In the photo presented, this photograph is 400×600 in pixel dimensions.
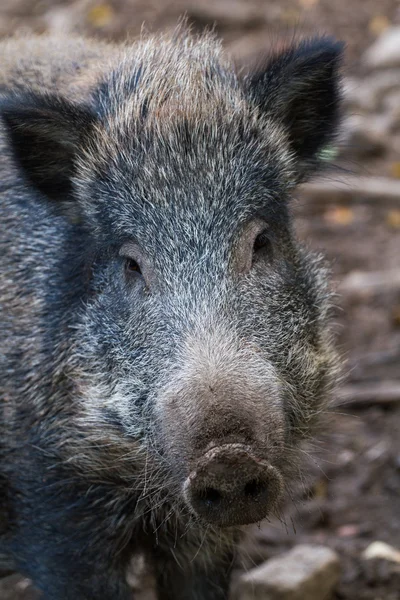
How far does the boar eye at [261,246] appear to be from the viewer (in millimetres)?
4137

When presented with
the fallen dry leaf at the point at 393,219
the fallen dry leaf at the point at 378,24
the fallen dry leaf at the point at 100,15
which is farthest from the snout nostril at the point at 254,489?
the fallen dry leaf at the point at 378,24

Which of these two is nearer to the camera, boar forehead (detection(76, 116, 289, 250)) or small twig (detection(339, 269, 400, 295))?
boar forehead (detection(76, 116, 289, 250))

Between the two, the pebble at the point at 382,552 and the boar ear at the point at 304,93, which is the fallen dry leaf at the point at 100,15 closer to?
the boar ear at the point at 304,93

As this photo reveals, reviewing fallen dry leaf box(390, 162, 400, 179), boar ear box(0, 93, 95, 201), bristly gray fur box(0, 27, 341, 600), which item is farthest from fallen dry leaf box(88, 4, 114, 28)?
boar ear box(0, 93, 95, 201)

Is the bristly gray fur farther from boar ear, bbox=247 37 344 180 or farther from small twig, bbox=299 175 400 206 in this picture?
small twig, bbox=299 175 400 206

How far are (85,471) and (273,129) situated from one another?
61.2 inches

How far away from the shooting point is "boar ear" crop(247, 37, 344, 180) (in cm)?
438

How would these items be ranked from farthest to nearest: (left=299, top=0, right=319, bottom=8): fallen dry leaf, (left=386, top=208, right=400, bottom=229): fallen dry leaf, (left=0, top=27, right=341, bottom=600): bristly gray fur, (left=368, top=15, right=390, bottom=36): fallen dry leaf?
(left=299, top=0, right=319, bottom=8): fallen dry leaf → (left=368, top=15, right=390, bottom=36): fallen dry leaf → (left=386, top=208, right=400, bottom=229): fallen dry leaf → (left=0, top=27, right=341, bottom=600): bristly gray fur

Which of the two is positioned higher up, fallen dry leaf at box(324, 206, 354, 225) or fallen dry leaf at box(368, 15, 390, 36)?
fallen dry leaf at box(368, 15, 390, 36)

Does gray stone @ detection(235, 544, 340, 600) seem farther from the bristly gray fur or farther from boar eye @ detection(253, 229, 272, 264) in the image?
boar eye @ detection(253, 229, 272, 264)

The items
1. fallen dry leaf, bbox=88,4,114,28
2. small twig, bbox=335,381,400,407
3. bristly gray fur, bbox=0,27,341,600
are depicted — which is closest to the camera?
bristly gray fur, bbox=0,27,341,600

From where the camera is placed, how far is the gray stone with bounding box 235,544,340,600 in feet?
16.0

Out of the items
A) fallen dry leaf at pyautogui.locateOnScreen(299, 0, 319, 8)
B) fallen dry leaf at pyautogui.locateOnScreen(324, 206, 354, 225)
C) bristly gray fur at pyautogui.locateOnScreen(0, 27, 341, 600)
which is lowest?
bristly gray fur at pyautogui.locateOnScreen(0, 27, 341, 600)

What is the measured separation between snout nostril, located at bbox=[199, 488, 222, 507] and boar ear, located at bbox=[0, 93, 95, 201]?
1.62 meters
